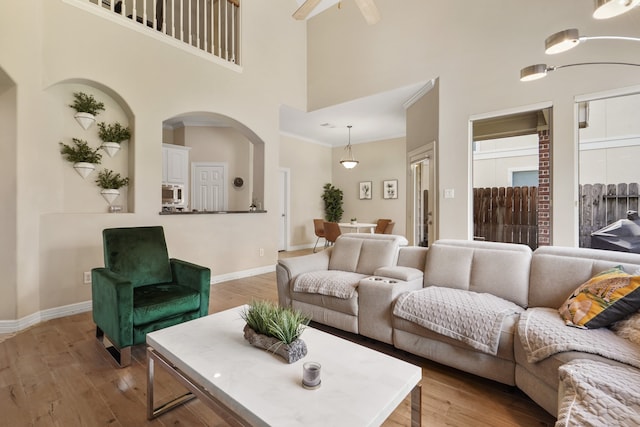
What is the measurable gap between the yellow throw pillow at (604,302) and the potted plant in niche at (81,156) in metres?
4.41

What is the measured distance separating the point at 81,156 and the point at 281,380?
3.48 metres

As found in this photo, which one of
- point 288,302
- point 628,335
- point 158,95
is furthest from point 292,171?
point 628,335

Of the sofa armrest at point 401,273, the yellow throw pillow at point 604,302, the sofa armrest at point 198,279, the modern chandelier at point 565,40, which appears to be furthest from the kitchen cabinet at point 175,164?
the yellow throw pillow at point 604,302

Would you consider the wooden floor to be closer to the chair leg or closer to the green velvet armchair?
the chair leg

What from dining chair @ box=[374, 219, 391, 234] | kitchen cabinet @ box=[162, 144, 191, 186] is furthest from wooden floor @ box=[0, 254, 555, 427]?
dining chair @ box=[374, 219, 391, 234]

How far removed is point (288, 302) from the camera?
9.49 feet

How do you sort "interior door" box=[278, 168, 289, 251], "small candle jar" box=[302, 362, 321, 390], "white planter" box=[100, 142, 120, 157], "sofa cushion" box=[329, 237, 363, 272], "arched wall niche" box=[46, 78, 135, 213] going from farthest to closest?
1. "interior door" box=[278, 168, 289, 251]
2. "white planter" box=[100, 142, 120, 157]
3. "arched wall niche" box=[46, 78, 135, 213]
4. "sofa cushion" box=[329, 237, 363, 272]
5. "small candle jar" box=[302, 362, 321, 390]

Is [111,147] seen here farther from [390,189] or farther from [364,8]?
[390,189]

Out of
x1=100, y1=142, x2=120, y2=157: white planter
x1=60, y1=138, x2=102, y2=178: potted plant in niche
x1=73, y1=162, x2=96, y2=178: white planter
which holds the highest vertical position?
x1=100, y1=142, x2=120, y2=157: white planter

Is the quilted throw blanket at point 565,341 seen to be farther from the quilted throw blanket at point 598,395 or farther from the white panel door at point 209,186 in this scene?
the white panel door at point 209,186

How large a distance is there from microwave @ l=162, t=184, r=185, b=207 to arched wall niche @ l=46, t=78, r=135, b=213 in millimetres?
1430

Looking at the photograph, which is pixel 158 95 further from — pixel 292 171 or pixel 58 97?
pixel 292 171

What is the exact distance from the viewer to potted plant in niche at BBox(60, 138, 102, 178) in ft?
10.8

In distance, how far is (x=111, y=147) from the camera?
3.51 metres
